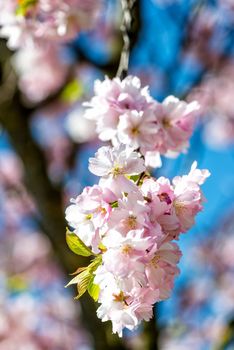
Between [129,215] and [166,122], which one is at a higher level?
[129,215]

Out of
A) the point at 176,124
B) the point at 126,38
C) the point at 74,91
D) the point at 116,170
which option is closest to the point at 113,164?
the point at 116,170

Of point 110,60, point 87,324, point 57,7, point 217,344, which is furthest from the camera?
point 110,60

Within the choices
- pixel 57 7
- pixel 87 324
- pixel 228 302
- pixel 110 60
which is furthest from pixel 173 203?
pixel 228 302

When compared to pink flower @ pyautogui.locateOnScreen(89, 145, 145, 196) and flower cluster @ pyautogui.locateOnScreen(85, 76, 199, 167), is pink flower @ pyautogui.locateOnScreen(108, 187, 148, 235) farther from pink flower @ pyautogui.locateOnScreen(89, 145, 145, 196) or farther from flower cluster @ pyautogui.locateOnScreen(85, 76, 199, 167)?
flower cluster @ pyautogui.locateOnScreen(85, 76, 199, 167)

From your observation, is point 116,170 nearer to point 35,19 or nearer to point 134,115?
point 134,115

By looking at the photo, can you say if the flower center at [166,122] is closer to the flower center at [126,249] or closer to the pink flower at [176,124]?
the pink flower at [176,124]

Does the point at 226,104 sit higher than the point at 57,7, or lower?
lower

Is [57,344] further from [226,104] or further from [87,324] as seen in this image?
[226,104]
